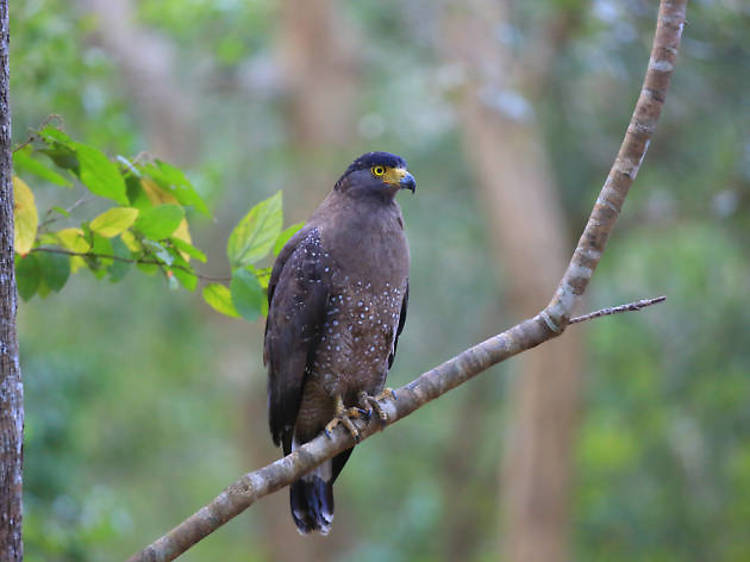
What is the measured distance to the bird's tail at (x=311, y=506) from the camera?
3967 mm

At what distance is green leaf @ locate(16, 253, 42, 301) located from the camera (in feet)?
9.84

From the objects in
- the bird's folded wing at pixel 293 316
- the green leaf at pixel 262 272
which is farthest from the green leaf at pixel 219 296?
the bird's folded wing at pixel 293 316

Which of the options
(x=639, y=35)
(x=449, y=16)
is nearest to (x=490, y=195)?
(x=449, y=16)

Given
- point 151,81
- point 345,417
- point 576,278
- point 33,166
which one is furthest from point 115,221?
point 151,81

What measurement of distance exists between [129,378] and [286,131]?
4.34 m

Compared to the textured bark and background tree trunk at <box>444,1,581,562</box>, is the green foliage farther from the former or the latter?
background tree trunk at <box>444,1,581,562</box>

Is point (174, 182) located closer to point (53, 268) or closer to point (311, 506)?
point (53, 268)

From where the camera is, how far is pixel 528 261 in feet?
28.7

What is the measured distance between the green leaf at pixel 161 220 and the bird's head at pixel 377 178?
117cm

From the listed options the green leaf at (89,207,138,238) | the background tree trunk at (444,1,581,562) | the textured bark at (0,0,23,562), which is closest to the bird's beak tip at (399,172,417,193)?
the green leaf at (89,207,138,238)

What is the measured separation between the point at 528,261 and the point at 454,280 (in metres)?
4.22

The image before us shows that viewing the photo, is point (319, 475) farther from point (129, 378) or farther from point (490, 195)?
point (129, 378)

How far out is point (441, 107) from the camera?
957 cm

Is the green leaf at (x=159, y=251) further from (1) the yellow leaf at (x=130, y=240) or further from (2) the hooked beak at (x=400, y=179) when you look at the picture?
(2) the hooked beak at (x=400, y=179)
